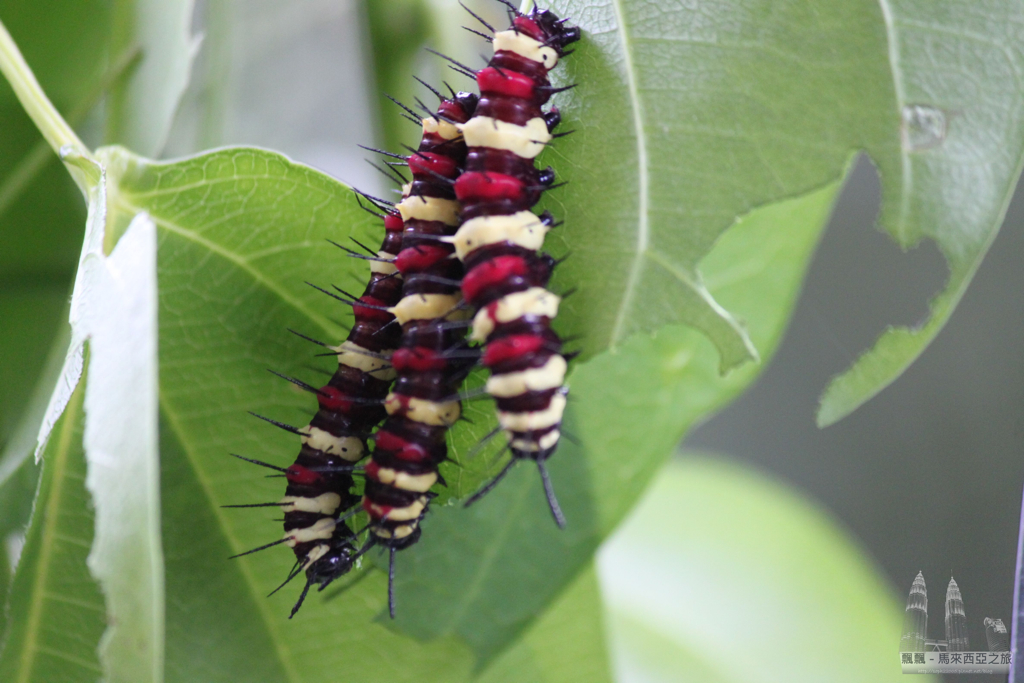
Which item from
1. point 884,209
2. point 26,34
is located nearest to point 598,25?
point 884,209

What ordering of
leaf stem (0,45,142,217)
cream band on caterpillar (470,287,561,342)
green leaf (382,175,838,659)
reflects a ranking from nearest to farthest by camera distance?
cream band on caterpillar (470,287,561,342) → green leaf (382,175,838,659) → leaf stem (0,45,142,217)

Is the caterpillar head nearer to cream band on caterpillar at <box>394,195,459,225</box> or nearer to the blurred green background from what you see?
cream band on caterpillar at <box>394,195,459,225</box>

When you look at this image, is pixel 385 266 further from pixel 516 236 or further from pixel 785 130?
pixel 785 130

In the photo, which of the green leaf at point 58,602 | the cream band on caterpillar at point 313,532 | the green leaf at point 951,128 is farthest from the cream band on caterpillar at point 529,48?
the green leaf at point 58,602

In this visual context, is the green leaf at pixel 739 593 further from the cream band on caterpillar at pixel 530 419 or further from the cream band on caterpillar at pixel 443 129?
the cream band on caterpillar at pixel 443 129

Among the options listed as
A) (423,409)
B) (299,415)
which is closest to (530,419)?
(423,409)

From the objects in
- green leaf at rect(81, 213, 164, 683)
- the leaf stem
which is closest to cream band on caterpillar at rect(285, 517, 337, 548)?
green leaf at rect(81, 213, 164, 683)

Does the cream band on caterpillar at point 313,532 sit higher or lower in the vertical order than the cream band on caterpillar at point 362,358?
lower
